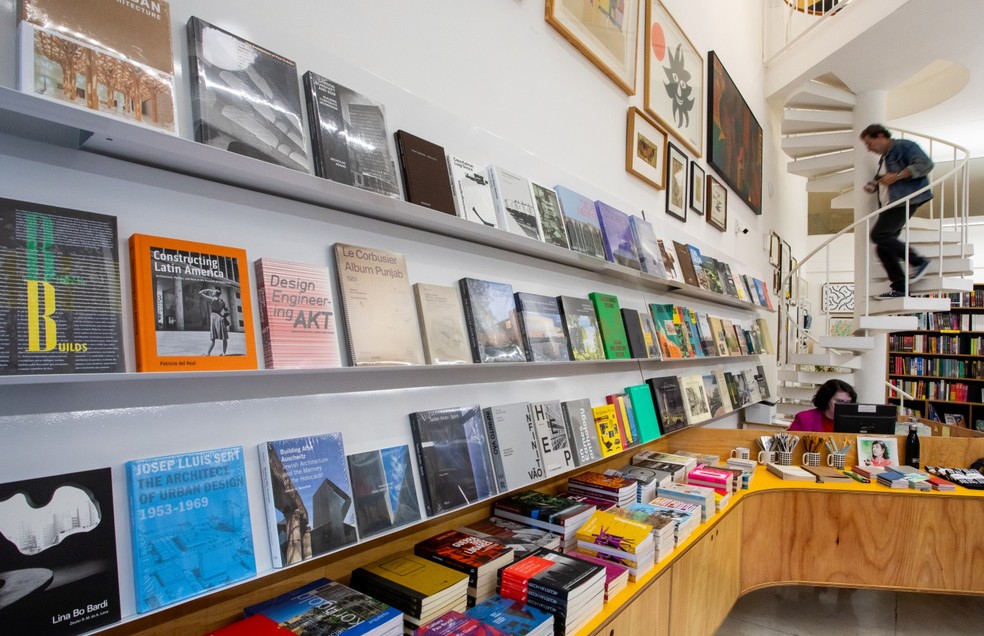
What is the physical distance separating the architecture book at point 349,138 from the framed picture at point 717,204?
10.7ft

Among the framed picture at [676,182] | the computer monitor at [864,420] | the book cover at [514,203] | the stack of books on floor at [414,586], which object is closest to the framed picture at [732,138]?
the framed picture at [676,182]

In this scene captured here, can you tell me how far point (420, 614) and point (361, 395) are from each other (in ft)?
1.82

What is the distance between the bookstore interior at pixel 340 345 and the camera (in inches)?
35.9

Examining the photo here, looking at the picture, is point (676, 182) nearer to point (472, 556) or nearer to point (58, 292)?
point (472, 556)

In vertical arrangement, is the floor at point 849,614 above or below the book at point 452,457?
below

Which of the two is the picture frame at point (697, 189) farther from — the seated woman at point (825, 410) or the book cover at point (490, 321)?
the book cover at point (490, 321)

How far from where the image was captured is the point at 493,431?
174 centimetres

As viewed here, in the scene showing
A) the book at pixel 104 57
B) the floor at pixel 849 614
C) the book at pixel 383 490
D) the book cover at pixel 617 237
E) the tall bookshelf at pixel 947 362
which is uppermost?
the book at pixel 104 57

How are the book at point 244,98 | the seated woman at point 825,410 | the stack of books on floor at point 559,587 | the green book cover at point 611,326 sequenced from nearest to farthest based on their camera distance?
the book at point 244,98 → the stack of books on floor at point 559,587 → the green book cover at point 611,326 → the seated woman at point 825,410

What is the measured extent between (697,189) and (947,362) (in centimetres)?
659

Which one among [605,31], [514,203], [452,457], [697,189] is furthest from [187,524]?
[697,189]

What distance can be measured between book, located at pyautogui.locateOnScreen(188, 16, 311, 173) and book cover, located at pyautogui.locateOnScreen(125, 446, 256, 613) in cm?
65

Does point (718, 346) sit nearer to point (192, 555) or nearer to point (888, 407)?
point (888, 407)

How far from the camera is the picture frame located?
380 centimetres
